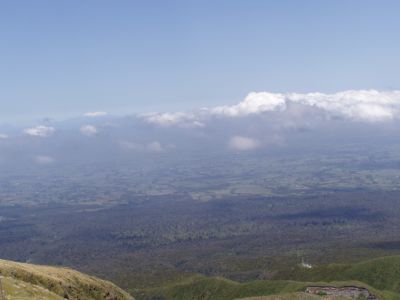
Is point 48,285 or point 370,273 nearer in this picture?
point 48,285

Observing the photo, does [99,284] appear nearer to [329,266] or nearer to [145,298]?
[145,298]

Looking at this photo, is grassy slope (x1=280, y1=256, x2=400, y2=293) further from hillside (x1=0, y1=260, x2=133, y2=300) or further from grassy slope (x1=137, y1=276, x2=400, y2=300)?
hillside (x1=0, y1=260, x2=133, y2=300)

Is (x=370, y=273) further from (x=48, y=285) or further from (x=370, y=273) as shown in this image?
(x=48, y=285)

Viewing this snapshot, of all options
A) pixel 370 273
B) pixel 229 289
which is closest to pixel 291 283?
pixel 229 289

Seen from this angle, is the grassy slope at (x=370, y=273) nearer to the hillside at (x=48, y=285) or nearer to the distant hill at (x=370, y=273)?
the distant hill at (x=370, y=273)

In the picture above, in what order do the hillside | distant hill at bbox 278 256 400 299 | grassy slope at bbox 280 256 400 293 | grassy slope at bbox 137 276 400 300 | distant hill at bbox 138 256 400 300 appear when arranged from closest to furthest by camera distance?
1. the hillside
2. grassy slope at bbox 137 276 400 300
3. distant hill at bbox 138 256 400 300
4. grassy slope at bbox 280 256 400 293
5. distant hill at bbox 278 256 400 299

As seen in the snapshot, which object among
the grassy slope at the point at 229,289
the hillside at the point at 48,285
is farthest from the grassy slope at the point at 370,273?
the hillside at the point at 48,285

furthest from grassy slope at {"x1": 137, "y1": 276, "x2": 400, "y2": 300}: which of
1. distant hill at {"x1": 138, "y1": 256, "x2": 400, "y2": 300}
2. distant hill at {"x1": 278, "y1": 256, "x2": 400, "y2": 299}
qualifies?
distant hill at {"x1": 278, "y1": 256, "x2": 400, "y2": 299}

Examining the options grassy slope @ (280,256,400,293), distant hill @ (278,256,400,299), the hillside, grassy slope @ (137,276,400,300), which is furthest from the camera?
distant hill @ (278,256,400,299)
